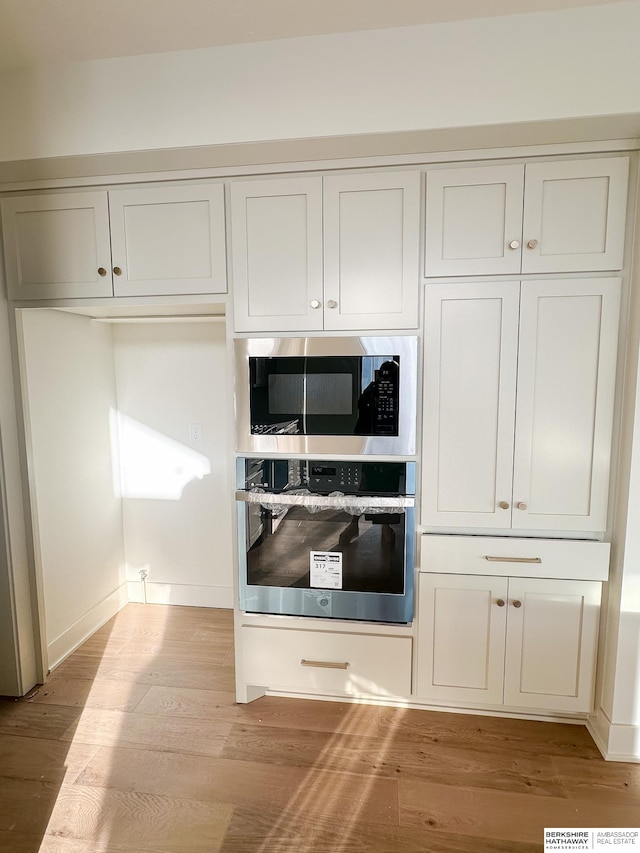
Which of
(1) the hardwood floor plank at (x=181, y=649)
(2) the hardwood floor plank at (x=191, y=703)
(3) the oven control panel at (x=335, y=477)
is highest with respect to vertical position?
(3) the oven control panel at (x=335, y=477)

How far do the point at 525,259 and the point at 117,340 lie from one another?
230 centimetres

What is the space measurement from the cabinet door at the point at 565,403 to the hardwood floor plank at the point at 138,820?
1526mm

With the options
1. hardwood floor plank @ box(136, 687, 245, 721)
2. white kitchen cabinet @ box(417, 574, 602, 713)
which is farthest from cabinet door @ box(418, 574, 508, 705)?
hardwood floor plank @ box(136, 687, 245, 721)

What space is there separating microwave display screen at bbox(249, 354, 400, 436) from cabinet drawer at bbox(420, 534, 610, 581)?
54 cm

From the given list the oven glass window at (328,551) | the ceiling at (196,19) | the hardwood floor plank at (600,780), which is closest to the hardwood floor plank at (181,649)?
the oven glass window at (328,551)

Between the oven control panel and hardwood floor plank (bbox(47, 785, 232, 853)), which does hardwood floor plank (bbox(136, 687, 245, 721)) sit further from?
the oven control panel

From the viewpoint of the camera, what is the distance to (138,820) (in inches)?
59.9

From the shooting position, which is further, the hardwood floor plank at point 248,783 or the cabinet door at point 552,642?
the cabinet door at point 552,642

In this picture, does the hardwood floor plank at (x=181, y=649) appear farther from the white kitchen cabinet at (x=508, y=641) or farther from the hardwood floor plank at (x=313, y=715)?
the white kitchen cabinet at (x=508, y=641)

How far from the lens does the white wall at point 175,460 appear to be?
272cm

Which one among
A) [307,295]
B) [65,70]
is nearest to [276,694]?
[307,295]

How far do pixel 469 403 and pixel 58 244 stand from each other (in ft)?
6.14

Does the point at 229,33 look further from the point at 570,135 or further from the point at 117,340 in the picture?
the point at 117,340

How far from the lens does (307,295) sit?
1817mm
